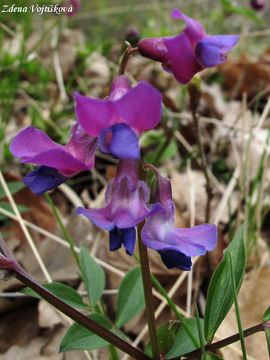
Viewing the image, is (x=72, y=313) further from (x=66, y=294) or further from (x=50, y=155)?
(x=50, y=155)

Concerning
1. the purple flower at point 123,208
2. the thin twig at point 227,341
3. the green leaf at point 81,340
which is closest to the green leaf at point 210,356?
the thin twig at point 227,341

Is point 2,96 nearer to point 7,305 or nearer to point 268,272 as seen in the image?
point 7,305

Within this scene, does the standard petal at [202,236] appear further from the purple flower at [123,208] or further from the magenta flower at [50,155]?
the magenta flower at [50,155]

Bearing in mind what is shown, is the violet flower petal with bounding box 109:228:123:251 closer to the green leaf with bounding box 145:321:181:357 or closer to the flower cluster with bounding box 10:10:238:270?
the flower cluster with bounding box 10:10:238:270

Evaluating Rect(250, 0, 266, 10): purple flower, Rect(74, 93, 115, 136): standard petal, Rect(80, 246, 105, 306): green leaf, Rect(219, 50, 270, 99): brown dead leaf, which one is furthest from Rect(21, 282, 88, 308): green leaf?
Rect(250, 0, 266, 10): purple flower

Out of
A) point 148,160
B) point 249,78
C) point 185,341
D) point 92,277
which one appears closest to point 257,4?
point 249,78

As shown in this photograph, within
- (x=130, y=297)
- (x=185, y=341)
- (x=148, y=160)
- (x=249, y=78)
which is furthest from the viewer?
(x=249, y=78)
